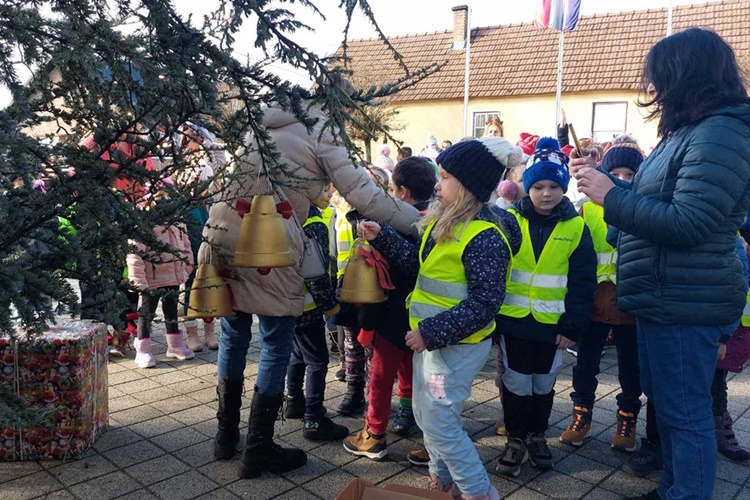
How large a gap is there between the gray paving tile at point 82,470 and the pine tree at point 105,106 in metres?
1.78

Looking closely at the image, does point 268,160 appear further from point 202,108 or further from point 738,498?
point 738,498

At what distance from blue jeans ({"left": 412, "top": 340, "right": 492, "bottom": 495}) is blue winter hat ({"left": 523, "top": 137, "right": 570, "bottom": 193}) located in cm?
102

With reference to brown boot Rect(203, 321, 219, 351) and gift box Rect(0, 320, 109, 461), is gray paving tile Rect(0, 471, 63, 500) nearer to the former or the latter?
gift box Rect(0, 320, 109, 461)

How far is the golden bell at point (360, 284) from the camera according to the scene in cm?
309

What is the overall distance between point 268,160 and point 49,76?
677 millimetres

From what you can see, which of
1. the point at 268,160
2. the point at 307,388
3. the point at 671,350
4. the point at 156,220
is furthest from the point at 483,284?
the point at 307,388

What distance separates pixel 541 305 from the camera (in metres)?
3.30

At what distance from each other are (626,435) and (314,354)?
72.9 inches

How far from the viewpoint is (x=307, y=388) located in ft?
12.4

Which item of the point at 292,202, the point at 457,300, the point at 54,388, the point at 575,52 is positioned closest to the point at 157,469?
the point at 54,388

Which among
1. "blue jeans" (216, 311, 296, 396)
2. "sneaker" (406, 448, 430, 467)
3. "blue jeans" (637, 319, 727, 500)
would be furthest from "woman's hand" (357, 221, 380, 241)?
"blue jeans" (637, 319, 727, 500)

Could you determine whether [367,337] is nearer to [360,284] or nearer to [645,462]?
[360,284]

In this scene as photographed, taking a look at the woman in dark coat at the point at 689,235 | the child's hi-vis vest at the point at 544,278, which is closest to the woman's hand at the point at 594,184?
the woman in dark coat at the point at 689,235

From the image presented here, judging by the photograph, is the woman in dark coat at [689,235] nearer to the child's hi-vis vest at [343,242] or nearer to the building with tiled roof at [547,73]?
the child's hi-vis vest at [343,242]
